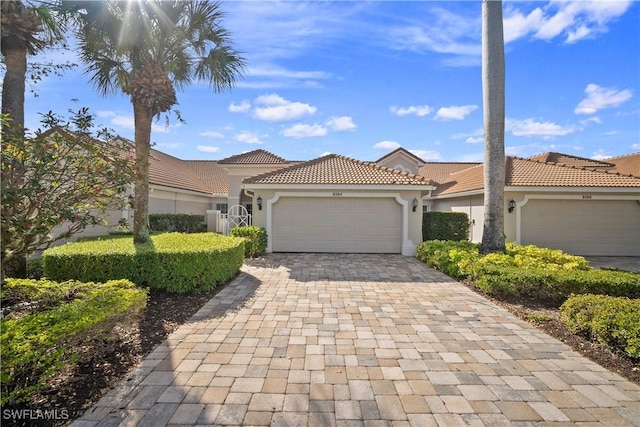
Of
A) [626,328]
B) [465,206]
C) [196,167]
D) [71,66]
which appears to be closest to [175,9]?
[71,66]

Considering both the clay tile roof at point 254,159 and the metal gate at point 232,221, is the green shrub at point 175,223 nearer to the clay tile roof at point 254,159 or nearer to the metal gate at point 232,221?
the metal gate at point 232,221

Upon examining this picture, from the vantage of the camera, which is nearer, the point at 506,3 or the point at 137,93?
the point at 137,93

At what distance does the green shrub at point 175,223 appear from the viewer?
48.8ft

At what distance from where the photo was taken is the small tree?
3684mm

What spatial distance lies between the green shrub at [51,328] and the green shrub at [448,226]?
1251 centimetres

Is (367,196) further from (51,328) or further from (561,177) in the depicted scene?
(51,328)

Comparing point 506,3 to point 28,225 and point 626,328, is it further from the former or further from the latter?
point 28,225

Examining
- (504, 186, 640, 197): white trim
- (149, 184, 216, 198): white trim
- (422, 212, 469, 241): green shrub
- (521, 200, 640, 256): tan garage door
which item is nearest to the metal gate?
(149, 184, 216, 198): white trim

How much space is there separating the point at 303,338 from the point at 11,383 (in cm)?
301

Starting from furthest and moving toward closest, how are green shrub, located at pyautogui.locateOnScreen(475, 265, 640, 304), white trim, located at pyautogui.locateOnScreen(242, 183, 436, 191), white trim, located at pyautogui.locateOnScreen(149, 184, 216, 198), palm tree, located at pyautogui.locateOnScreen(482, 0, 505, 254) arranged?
white trim, located at pyautogui.locateOnScreen(149, 184, 216, 198)
white trim, located at pyautogui.locateOnScreen(242, 183, 436, 191)
palm tree, located at pyautogui.locateOnScreen(482, 0, 505, 254)
green shrub, located at pyautogui.locateOnScreen(475, 265, 640, 304)

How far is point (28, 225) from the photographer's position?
3.82 metres

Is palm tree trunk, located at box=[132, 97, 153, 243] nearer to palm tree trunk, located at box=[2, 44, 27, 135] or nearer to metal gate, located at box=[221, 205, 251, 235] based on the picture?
palm tree trunk, located at box=[2, 44, 27, 135]

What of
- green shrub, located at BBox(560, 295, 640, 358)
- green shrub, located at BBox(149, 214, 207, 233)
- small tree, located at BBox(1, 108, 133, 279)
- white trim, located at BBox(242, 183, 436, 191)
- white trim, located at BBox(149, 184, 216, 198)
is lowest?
green shrub, located at BBox(560, 295, 640, 358)

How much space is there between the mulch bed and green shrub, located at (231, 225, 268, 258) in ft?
16.4
